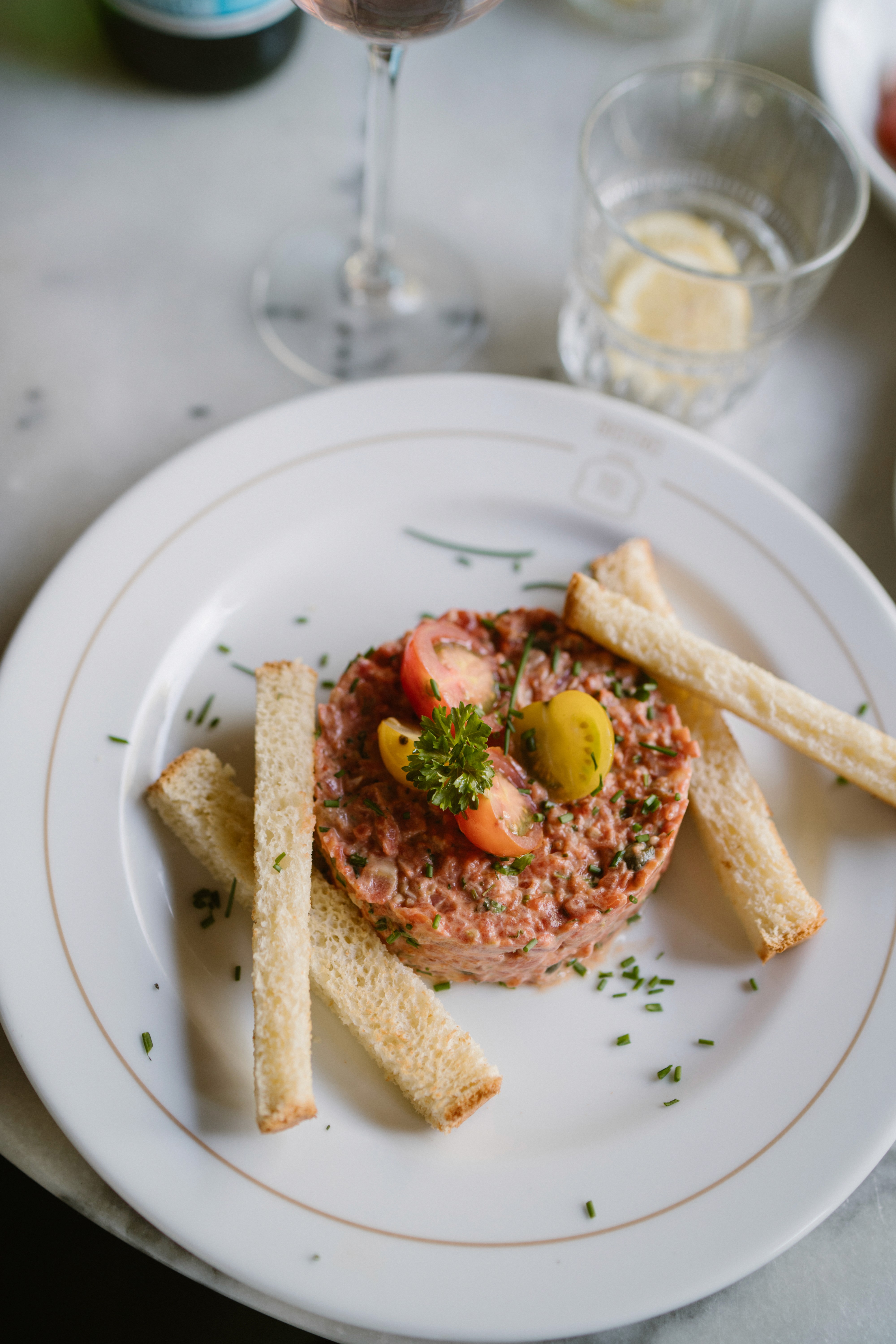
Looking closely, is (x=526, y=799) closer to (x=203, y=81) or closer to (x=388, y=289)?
(x=388, y=289)

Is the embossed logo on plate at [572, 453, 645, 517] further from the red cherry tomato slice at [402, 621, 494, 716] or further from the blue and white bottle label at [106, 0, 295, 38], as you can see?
the blue and white bottle label at [106, 0, 295, 38]

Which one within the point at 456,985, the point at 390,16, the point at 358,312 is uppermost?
the point at 390,16

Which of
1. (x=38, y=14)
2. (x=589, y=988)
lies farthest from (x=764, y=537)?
(x=38, y=14)

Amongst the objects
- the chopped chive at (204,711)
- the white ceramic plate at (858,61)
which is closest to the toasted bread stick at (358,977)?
the chopped chive at (204,711)

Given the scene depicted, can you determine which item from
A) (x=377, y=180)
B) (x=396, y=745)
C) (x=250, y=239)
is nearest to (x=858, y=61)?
(x=377, y=180)

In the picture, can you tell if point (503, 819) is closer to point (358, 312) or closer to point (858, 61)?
point (358, 312)
